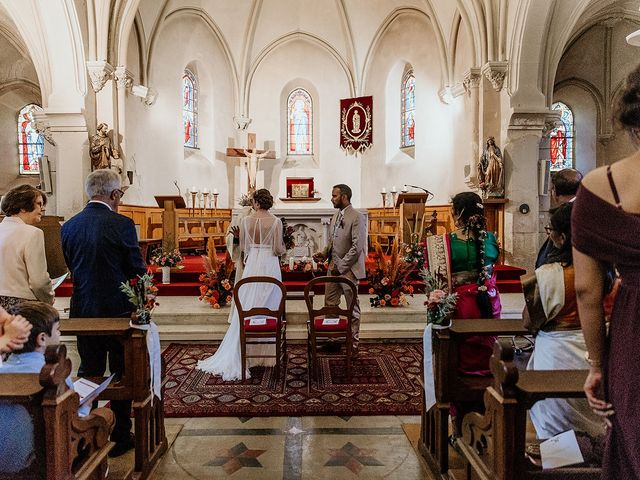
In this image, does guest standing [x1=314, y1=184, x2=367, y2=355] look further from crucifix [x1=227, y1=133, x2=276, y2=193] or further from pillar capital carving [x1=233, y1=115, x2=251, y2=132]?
pillar capital carving [x1=233, y1=115, x2=251, y2=132]

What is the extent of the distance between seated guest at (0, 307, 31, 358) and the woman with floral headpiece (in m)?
2.41

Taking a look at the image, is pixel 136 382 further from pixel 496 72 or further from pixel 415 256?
pixel 496 72

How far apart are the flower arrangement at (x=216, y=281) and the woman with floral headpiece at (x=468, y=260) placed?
3.90m

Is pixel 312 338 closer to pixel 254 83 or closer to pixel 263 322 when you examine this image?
pixel 263 322

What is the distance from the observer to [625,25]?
528 inches

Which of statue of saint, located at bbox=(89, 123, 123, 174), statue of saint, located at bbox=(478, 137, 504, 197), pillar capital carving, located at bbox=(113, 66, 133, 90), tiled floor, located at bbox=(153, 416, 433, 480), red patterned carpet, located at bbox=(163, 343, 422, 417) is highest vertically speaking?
pillar capital carving, located at bbox=(113, 66, 133, 90)

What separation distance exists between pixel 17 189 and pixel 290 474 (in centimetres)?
263

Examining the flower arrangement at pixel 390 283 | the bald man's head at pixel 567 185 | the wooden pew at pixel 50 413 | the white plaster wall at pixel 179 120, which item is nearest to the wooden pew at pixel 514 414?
the bald man's head at pixel 567 185

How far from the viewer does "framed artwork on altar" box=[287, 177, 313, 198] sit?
1447 cm

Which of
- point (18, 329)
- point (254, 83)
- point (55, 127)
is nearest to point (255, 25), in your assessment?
point (254, 83)

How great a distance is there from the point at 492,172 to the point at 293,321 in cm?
560

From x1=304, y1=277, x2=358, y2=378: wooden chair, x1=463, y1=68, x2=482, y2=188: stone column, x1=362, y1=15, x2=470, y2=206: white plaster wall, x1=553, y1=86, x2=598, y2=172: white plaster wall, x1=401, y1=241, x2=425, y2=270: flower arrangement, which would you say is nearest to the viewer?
x1=304, y1=277, x2=358, y2=378: wooden chair

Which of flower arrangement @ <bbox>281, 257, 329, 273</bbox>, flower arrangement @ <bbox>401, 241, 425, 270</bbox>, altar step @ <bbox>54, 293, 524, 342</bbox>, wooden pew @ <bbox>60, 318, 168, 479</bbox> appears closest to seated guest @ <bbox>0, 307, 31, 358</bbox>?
wooden pew @ <bbox>60, 318, 168, 479</bbox>

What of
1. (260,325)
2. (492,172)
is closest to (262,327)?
(260,325)
